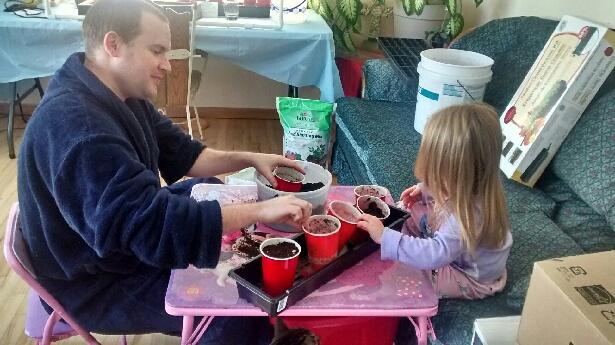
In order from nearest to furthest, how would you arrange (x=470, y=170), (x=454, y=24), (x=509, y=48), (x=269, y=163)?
(x=470, y=170)
(x=269, y=163)
(x=509, y=48)
(x=454, y=24)

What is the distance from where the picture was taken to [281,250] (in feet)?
3.51

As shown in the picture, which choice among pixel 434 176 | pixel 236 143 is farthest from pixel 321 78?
pixel 434 176

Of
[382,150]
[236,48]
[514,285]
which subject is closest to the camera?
[514,285]

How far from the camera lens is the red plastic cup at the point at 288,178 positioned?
141cm

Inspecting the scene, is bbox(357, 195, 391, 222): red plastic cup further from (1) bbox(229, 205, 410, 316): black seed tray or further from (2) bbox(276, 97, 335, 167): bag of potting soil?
(2) bbox(276, 97, 335, 167): bag of potting soil

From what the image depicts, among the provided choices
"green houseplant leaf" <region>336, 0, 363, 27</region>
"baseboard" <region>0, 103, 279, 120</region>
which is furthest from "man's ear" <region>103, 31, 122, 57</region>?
"baseboard" <region>0, 103, 279, 120</region>

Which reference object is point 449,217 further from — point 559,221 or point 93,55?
point 93,55

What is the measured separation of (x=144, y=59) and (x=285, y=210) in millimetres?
480

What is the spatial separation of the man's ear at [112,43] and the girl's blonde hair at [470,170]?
0.75m

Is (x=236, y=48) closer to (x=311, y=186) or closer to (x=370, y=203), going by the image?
(x=311, y=186)

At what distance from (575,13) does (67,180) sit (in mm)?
2263

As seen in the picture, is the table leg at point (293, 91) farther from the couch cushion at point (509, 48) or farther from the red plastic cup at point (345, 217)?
the red plastic cup at point (345, 217)

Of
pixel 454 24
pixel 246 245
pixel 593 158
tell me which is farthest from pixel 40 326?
pixel 454 24

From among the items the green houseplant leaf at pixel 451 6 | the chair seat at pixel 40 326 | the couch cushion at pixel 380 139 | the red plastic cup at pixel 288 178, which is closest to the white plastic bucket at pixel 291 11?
the couch cushion at pixel 380 139
